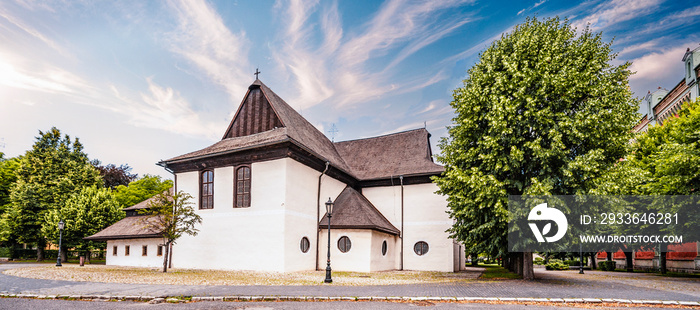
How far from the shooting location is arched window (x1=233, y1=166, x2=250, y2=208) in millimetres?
22812

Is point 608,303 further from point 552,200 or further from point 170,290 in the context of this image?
point 170,290

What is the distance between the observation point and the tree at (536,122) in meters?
15.2

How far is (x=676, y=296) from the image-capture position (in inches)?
485

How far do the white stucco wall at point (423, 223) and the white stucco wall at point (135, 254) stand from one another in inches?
629

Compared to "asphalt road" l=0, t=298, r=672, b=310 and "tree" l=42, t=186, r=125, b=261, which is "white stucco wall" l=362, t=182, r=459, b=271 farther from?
"tree" l=42, t=186, r=125, b=261

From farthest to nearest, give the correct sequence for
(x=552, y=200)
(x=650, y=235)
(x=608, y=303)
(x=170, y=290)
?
(x=650, y=235)
(x=552, y=200)
(x=170, y=290)
(x=608, y=303)

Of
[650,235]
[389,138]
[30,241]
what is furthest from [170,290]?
[30,241]

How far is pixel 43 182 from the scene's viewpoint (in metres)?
37.9

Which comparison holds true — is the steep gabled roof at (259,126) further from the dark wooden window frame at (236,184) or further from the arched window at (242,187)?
the arched window at (242,187)

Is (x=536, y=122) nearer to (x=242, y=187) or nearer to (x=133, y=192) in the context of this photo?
(x=242, y=187)

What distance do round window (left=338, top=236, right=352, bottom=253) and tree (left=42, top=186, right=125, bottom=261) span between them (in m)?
21.5

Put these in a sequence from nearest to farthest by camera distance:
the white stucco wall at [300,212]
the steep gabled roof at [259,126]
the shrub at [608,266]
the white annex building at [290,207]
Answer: the white stucco wall at [300,212] < the white annex building at [290,207] < the steep gabled roof at [259,126] < the shrub at [608,266]

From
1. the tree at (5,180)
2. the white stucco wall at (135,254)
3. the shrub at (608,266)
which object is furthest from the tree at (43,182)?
the shrub at (608,266)

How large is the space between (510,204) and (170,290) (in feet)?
41.9
